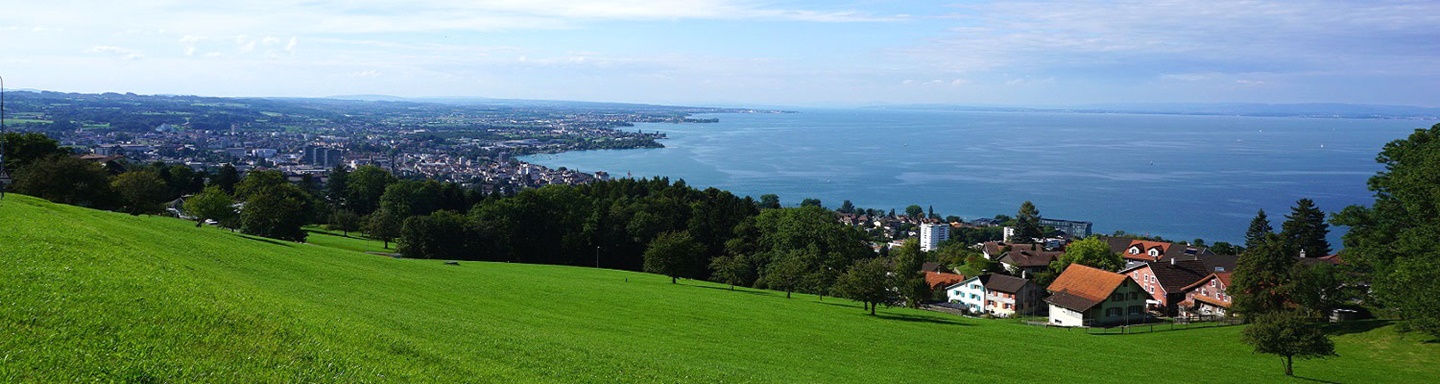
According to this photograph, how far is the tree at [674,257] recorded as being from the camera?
40.8 m

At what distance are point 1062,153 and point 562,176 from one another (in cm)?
12814

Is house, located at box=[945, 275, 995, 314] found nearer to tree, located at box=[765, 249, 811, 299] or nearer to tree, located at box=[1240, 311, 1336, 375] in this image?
tree, located at box=[765, 249, 811, 299]

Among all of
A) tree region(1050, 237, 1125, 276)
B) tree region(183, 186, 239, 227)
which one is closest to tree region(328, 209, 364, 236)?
tree region(183, 186, 239, 227)

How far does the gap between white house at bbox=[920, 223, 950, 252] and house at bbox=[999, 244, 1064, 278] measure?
29.1 meters

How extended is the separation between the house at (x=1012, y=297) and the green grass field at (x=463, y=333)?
1297 cm

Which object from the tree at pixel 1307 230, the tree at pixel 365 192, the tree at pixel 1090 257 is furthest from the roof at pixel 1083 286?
the tree at pixel 365 192

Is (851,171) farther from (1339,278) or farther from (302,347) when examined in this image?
(302,347)

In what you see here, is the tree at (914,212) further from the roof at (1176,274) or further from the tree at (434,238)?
the tree at (434,238)

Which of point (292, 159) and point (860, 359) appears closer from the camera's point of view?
point (860, 359)

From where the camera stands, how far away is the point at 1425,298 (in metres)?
24.1

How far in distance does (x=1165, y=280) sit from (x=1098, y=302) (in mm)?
11470

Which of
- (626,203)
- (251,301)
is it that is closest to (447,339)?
(251,301)

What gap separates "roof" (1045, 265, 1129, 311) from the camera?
38.2 m

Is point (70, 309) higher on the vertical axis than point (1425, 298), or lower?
higher
